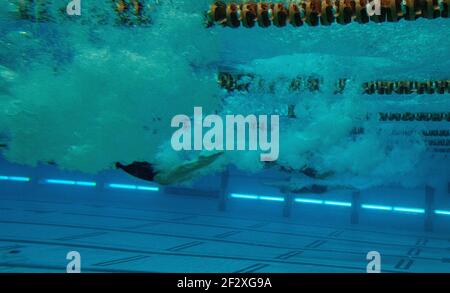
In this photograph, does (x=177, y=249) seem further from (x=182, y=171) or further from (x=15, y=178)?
(x=15, y=178)

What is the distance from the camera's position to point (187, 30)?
7.86m

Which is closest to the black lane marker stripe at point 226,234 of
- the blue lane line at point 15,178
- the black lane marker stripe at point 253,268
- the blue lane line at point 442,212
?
the black lane marker stripe at point 253,268

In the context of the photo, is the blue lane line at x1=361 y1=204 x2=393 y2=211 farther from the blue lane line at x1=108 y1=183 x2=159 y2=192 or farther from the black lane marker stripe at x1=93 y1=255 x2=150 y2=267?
the black lane marker stripe at x1=93 y1=255 x2=150 y2=267

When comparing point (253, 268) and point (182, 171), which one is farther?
point (182, 171)

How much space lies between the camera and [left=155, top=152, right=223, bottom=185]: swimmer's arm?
9.10 metres

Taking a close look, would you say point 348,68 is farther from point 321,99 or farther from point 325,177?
point 325,177

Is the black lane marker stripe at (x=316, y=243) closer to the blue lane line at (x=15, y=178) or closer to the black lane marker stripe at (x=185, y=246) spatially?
the black lane marker stripe at (x=185, y=246)

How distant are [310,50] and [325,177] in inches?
238

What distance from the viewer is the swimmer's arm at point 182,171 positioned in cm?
910

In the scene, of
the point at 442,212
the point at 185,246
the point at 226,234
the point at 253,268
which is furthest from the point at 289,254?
the point at 442,212

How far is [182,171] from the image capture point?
9.19 m

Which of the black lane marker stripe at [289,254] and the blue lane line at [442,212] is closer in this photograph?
the black lane marker stripe at [289,254]

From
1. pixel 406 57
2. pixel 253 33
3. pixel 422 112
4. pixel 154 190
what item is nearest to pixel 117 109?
pixel 253 33

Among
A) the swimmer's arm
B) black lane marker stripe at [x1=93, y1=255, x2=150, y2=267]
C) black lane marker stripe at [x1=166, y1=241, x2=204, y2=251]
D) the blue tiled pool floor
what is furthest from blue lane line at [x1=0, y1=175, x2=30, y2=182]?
black lane marker stripe at [x1=93, y1=255, x2=150, y2=267]
